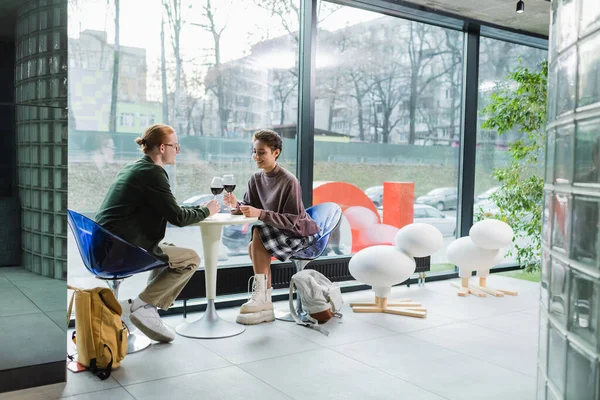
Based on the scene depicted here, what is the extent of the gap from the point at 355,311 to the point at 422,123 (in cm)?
213

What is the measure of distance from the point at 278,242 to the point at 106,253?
1223 mm

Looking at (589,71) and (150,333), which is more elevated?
(589,71)

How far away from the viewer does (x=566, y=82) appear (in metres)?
1.71

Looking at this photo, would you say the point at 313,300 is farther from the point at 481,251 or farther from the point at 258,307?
the point at 481,251

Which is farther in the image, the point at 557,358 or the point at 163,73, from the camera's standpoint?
the point at 163,73

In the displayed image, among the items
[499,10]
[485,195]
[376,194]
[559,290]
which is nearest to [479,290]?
[376,194]

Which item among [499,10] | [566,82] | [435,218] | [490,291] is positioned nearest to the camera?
[566,82]

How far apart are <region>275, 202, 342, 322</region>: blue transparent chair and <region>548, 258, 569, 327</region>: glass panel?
2.41 metres

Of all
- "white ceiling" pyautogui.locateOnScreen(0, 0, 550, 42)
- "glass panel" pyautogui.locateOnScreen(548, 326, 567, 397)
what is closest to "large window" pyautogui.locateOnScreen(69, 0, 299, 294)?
"white ceiling" pyautogui.locateOnScreen(0, 0, 550, 42)

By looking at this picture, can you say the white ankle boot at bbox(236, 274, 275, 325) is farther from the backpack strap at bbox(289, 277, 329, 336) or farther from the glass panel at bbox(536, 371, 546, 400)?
the glass panel at bbox(536, 371, 546, 400)

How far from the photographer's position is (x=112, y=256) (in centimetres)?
314

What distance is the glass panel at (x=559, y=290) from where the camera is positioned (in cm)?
168

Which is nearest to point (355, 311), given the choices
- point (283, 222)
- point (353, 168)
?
→ point (283, 222)

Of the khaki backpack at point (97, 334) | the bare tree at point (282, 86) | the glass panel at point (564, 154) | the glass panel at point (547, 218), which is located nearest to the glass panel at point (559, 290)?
the glass panel at point (547, 218)
